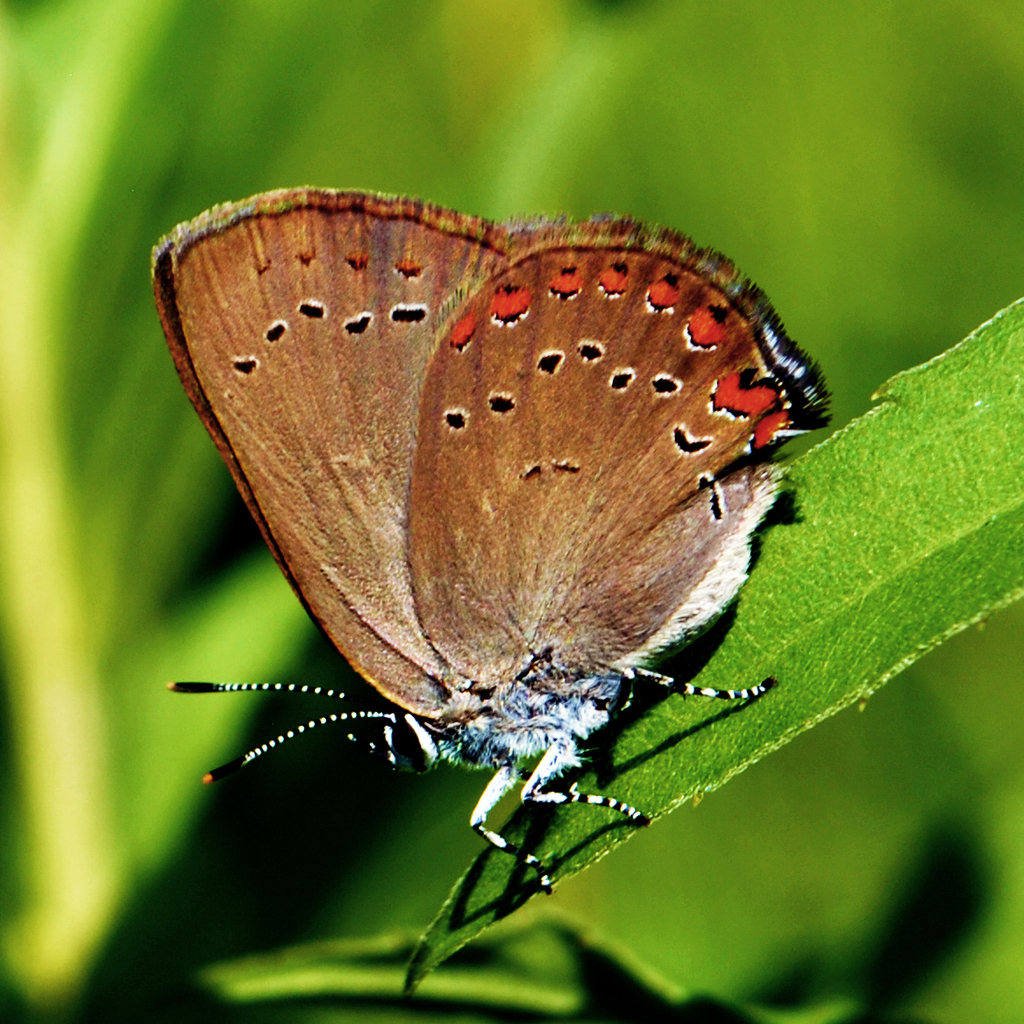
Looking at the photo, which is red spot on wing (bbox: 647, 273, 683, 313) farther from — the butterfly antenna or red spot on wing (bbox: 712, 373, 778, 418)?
the butterfly antenna

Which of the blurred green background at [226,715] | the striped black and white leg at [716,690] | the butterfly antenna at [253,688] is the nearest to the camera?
the striped black and white leg at [716,690]

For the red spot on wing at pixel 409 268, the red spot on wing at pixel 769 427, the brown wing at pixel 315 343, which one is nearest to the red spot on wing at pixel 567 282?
the brown wing at pixel 315 343

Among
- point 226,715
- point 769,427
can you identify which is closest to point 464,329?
point 769,427

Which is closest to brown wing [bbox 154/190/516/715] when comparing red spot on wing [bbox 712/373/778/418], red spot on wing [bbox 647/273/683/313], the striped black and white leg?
red spot on wing [bbox 647/273/683/313]

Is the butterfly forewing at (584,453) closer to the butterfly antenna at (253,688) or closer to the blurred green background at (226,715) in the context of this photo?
the butterfly antenna at (253,688)

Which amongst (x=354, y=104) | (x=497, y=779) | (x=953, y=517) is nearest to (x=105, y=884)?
(x=497, y=779)

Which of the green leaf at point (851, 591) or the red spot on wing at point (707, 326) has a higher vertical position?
the red spot on wing at point (707, 326)

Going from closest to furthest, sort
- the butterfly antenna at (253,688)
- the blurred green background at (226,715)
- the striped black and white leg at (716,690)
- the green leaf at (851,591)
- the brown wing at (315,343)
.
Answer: the green leaf at (851,591) < the striped black and white leg at (716,690) < the brown wing at (315,343) < the butterfly antenna at (253,688) < the blurred green background at (226,715)

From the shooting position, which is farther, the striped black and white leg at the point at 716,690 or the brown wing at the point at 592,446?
the brown wing at the point at 592,446
